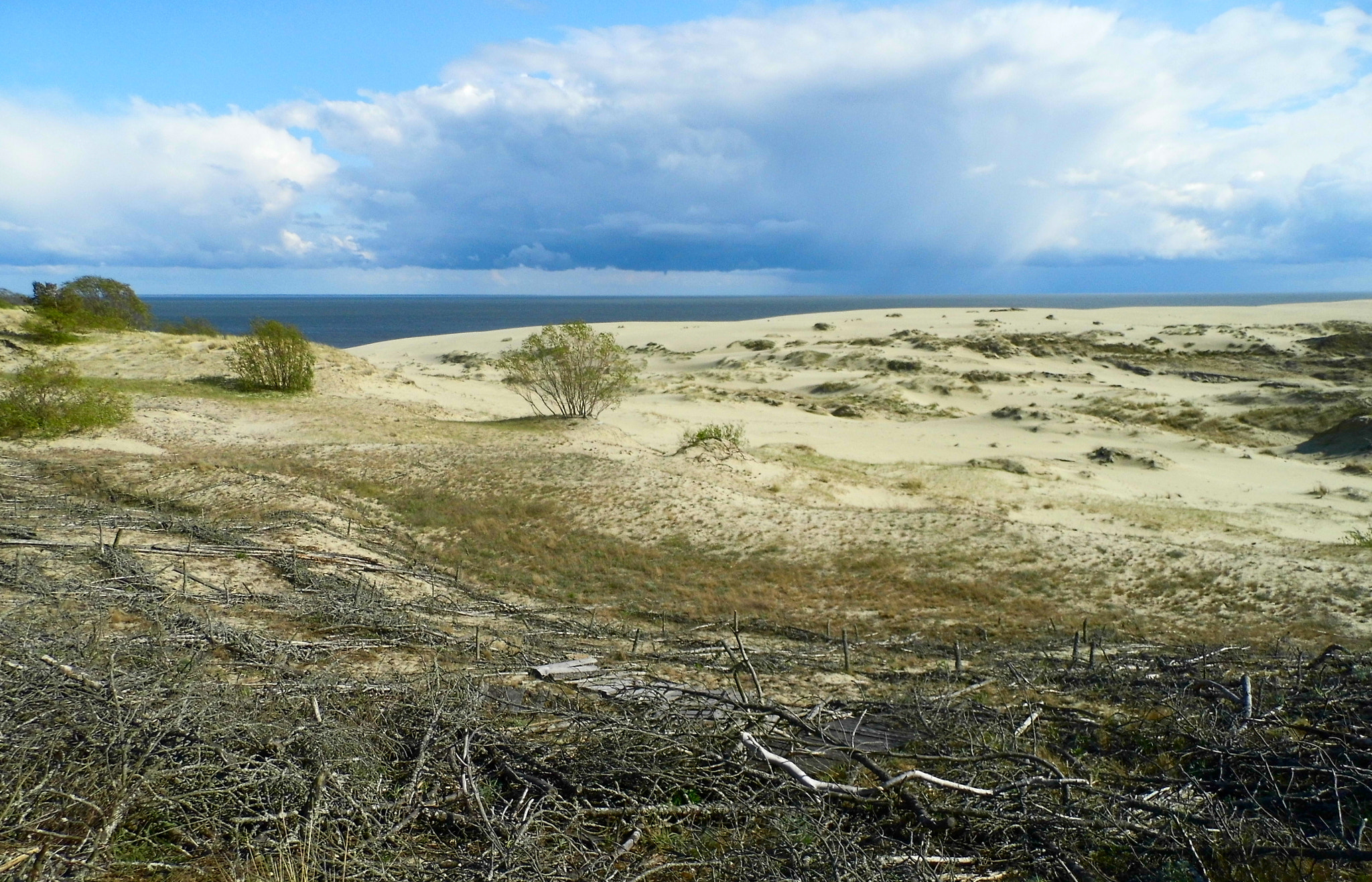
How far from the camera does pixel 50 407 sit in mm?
20156

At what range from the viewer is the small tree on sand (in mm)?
26562

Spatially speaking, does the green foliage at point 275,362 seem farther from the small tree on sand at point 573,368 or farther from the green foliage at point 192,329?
the green foliage at point 192,329

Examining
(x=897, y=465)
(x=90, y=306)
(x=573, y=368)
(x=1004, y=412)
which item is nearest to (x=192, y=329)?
(x=90, y=306)

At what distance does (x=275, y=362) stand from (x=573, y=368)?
11452 millimetres

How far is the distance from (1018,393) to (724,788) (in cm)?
3619

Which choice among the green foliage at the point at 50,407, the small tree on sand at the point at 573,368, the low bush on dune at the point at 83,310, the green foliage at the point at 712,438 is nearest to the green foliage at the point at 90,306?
the low bush on dune at the point at 83,310

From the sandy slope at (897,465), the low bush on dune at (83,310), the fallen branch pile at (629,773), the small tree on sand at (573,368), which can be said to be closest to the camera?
the fallen branch pile at (629,773)

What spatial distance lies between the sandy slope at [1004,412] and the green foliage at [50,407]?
38.0 ft

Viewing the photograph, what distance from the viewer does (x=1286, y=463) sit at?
26.0m

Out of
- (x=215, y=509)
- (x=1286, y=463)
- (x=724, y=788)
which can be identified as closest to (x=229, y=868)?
(x=724, y=788)

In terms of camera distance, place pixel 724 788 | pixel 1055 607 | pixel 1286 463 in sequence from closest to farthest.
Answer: pixel 724 788 < pixel 1055 607 < pixel 1286 463

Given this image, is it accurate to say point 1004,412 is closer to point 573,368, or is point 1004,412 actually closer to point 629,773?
point 573,368

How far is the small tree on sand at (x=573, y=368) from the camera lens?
26.6 m

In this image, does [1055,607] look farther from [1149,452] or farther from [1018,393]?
[1018,393]
